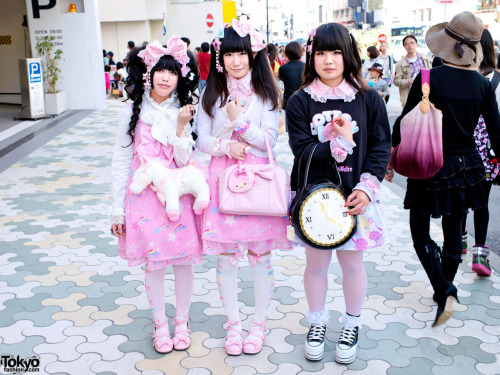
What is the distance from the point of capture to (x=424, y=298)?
3.47 m

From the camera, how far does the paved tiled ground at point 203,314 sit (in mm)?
2742

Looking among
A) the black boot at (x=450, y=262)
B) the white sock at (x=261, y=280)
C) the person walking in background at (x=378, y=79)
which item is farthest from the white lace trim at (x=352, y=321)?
the person walking in background at (x=378, y=79)

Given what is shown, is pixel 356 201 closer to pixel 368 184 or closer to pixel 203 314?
pixel 368 184

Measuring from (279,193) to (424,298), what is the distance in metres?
1.47

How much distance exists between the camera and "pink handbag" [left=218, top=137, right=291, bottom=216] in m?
2.52

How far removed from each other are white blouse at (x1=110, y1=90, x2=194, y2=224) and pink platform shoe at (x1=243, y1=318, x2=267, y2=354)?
0.85m

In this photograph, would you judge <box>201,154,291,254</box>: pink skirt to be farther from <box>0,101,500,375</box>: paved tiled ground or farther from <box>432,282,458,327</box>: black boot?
<box>432,282,458,327</box>: black boot

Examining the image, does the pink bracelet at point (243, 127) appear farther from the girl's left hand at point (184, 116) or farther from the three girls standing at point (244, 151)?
the girl's left hand at point (184, 116)

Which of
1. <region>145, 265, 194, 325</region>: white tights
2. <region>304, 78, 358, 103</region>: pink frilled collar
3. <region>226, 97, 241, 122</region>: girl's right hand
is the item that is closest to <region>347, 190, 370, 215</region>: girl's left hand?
<region>304, 78, 358, 103</region>: pink frilled collar

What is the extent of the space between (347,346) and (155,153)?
130cm

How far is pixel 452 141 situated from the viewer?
3004 millimetres

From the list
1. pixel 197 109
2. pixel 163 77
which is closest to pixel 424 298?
pixel 197 109

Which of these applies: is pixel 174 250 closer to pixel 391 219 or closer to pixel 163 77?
pixel 163 77

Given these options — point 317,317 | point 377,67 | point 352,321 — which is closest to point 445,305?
point 352,321
